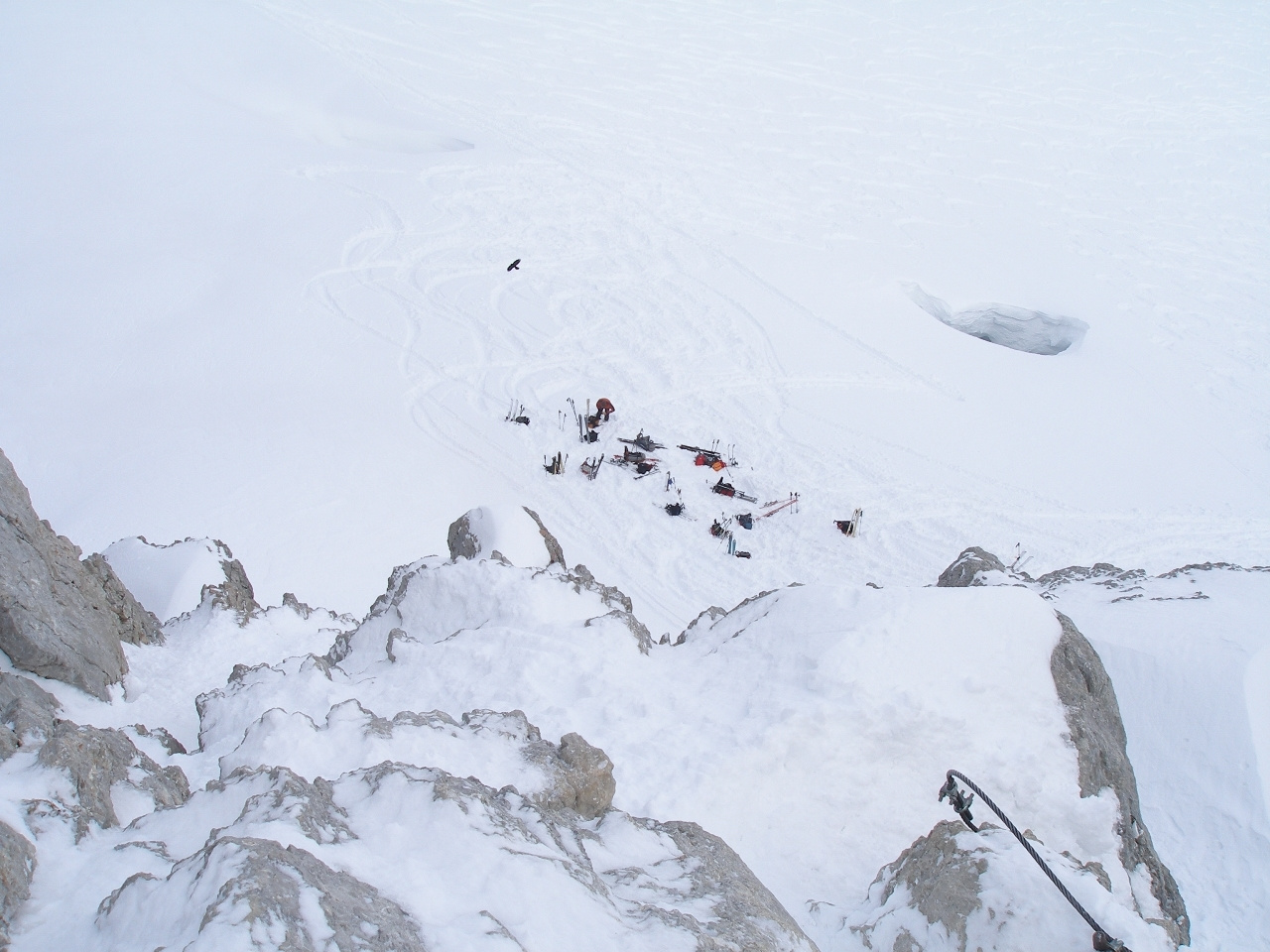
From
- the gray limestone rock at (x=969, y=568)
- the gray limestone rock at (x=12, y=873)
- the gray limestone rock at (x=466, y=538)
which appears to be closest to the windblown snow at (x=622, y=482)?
the gray limestone rock at (x=12, y=873)

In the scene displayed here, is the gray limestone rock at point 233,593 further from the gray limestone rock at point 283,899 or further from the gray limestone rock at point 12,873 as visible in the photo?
the gray limestone rock at point 283,899

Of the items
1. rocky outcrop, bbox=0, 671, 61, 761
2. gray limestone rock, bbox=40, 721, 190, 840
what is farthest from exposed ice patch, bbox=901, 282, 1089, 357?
rocky outcrop, bbox=0, 671, 61, 761

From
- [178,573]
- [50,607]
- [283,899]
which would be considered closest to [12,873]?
[283,899]

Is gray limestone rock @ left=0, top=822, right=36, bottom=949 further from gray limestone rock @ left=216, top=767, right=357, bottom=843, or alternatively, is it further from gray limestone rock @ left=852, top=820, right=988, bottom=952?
gray limestone rock @ left=852, top=820, right=988, bottom=952

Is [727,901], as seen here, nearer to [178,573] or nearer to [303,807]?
[303,807]

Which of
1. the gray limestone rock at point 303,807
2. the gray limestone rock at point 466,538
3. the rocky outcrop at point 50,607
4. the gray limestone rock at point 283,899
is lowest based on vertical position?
the gray limestone rock at point 466,538
